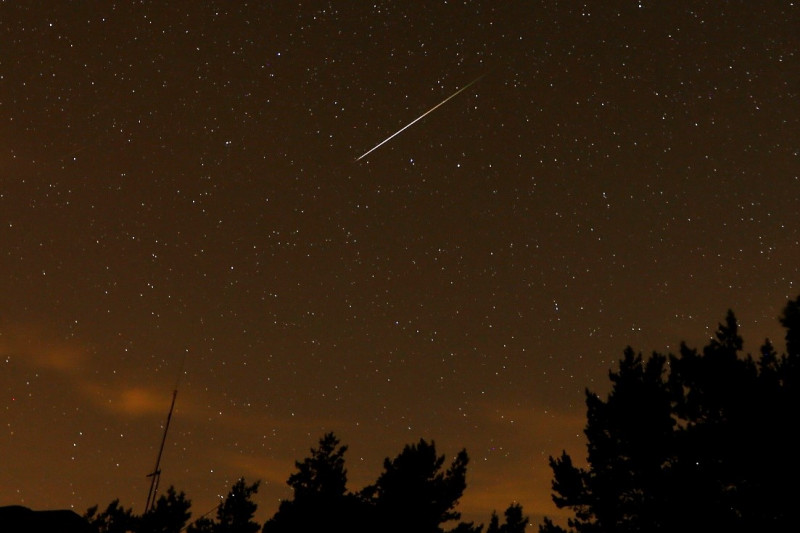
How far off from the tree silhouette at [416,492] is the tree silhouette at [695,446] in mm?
6038

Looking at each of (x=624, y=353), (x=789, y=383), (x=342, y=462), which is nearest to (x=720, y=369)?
(x=789, y=383)

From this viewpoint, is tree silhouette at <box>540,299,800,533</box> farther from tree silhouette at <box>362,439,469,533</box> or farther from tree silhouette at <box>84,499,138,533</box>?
tree silhouette at <box>84,499,138,533</box>

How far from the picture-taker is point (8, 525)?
A: 19.3 m

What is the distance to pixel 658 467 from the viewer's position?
20.2 m

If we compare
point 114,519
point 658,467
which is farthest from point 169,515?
point 658,467

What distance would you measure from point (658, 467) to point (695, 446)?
2.25m

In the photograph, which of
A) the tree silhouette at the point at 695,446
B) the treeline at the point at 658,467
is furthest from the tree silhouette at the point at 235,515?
the tree silhouette at the point at 695,446

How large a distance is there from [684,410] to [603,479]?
353 centimetres

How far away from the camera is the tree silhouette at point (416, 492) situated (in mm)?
25812

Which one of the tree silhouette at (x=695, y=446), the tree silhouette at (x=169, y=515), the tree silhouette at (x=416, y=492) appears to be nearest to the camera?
the tree silhouette at (x=695, y=446)

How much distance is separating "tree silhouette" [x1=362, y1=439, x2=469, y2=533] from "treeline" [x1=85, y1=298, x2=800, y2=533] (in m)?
0.04

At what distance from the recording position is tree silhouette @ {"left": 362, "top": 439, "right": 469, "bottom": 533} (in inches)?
1016

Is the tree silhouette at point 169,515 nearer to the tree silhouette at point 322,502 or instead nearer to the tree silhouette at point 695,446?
the tree silhouette at point 322,502

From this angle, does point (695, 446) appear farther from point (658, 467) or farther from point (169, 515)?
point (169, 515)
